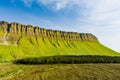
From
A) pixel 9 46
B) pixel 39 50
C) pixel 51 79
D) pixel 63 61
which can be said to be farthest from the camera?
pixel 39 50

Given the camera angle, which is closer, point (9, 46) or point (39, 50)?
point (9, 46)

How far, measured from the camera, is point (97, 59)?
9056cm

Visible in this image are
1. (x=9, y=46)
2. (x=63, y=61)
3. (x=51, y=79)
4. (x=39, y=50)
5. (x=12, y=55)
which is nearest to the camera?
(x=51, y=79)

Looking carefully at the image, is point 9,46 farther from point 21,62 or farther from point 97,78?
point 97,78

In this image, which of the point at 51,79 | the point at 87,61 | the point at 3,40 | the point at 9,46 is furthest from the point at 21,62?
the point at 3,40

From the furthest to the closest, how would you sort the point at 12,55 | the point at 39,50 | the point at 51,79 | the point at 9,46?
the point at 39,50 < the point at 9,46 < the point at 12,55 < the point at 51,79

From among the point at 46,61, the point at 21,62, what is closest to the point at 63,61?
the point at 46,61

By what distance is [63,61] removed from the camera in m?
86.9

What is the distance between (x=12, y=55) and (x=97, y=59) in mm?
82562

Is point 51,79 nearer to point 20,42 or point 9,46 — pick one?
point 9,46

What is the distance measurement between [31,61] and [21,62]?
5761 mm

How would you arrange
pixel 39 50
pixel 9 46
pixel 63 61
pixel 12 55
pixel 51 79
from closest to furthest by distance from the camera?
pixel 51 79
pixel 63 61
pixel 12 55
pixel 9 46
pixel 39 50

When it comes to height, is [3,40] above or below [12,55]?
above

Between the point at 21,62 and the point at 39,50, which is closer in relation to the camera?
the point at 21,62
